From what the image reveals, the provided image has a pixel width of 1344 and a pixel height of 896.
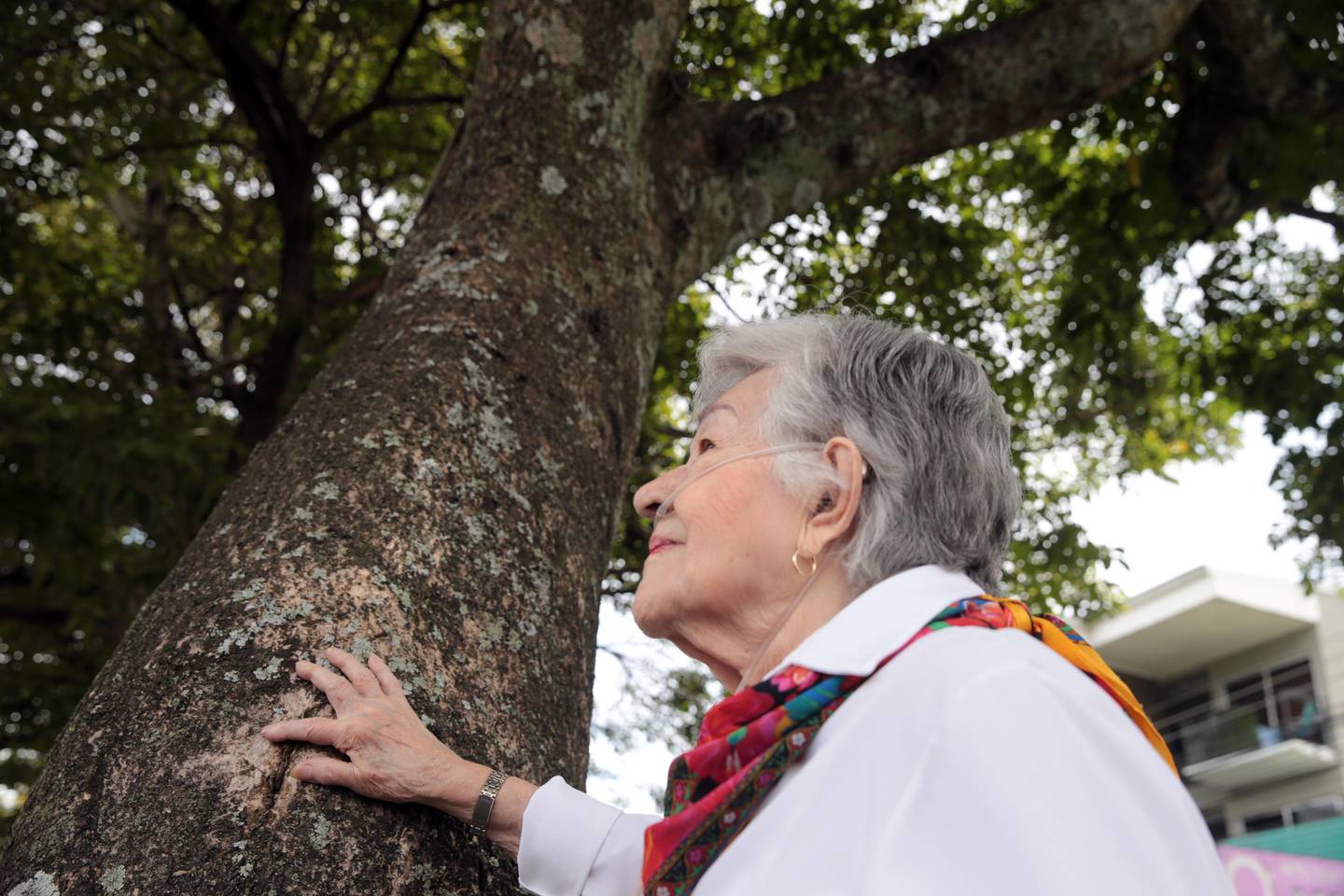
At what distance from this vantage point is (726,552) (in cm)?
176

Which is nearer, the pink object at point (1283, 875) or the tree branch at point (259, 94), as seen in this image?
the tree branch at point (259, 94)

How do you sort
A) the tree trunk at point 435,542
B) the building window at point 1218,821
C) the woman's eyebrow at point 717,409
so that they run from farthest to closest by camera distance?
the building window at point 1218,821, the woman's eyebrow at point 717,409, the tree trunk at point 435,542

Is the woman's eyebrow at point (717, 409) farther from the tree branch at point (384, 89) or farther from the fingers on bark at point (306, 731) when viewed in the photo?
the tree branch at point (384, 89)

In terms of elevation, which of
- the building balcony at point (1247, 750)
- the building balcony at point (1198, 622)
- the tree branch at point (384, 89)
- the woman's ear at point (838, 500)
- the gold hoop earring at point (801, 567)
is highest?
the building balcony at point (1198, 622)

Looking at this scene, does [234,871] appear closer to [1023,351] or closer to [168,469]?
[168,469]

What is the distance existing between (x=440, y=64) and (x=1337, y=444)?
6840 millimetres

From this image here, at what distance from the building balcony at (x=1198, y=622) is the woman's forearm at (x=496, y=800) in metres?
17.9

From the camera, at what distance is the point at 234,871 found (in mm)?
1375

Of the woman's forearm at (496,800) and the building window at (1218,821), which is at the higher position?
the building window at (1218,821)

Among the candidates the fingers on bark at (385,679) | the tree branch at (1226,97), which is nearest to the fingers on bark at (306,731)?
the fingers on bark at (385,679)

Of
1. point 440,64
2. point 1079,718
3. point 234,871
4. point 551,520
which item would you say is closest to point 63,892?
point 234,871

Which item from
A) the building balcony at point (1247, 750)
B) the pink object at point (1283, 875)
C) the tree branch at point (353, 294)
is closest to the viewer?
the tree branch at point (353, 294)

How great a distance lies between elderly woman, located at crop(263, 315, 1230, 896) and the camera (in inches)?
40.9

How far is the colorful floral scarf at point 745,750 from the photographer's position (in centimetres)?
125
